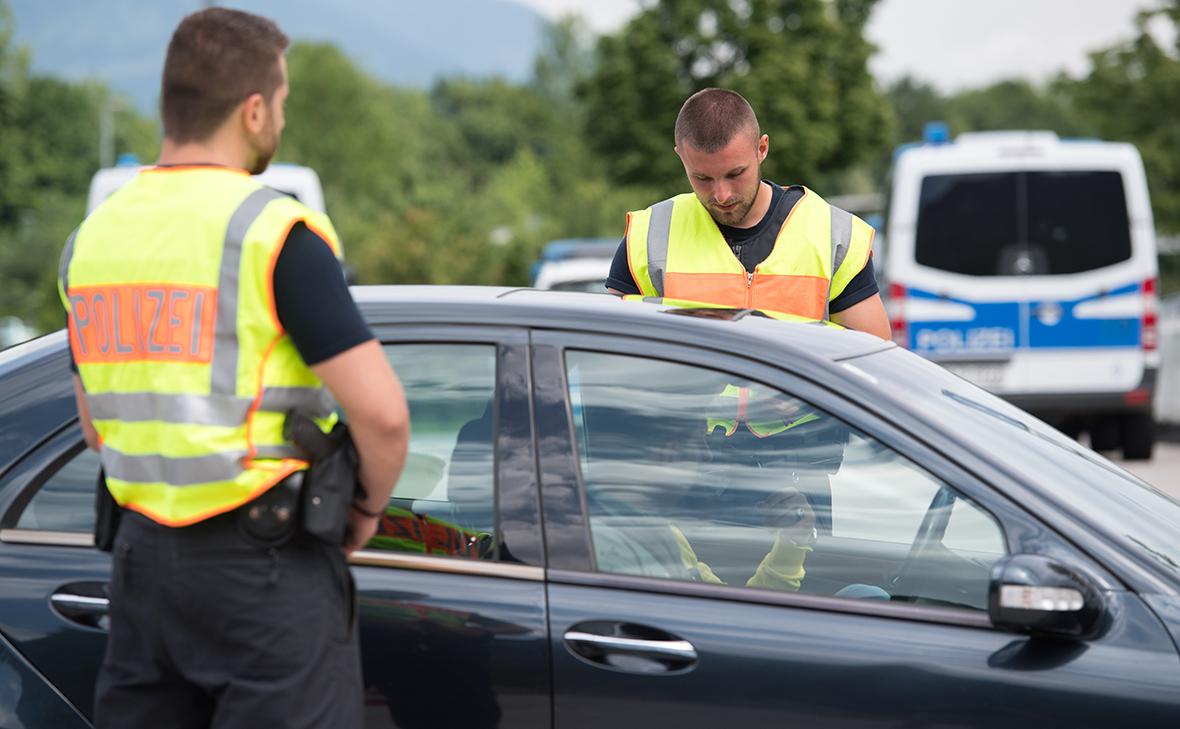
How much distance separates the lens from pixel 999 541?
2768 millimetres

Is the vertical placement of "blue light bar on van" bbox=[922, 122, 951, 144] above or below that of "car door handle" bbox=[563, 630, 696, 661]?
above

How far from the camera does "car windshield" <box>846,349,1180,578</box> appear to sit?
286 centimetres

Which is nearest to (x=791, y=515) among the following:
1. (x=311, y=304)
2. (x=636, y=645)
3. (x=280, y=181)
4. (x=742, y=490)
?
(x=742, y=490)

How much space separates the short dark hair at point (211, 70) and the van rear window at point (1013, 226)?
31.0 ft

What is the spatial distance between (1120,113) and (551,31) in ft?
263

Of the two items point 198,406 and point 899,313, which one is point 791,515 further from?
point 899,313

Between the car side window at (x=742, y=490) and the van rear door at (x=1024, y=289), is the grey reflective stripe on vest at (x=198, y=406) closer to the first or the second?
the car side window at (x=742, y=490)

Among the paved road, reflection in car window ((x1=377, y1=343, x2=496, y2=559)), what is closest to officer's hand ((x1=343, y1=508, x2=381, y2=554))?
reflection in car window ((x1=377, y1=343, x2=496, y2=559))

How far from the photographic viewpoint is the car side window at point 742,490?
2.86 m

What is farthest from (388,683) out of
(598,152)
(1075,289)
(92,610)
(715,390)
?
(598,152)

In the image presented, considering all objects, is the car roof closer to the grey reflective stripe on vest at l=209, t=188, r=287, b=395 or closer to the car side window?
the car side window

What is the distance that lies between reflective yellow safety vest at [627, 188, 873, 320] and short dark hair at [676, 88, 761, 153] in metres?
0.21

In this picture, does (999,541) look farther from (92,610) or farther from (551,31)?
(551,31)

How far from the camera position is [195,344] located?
2279 mm
